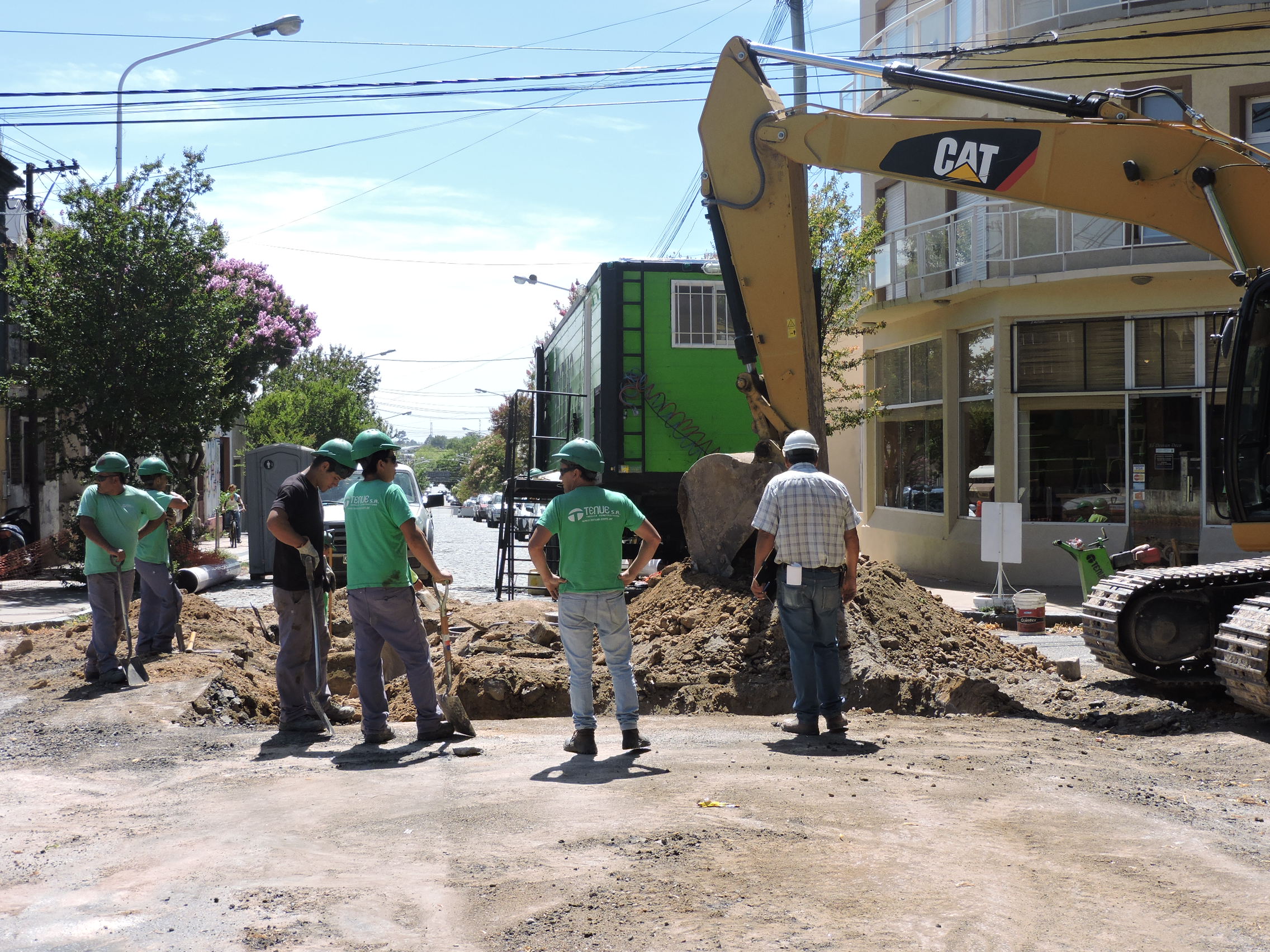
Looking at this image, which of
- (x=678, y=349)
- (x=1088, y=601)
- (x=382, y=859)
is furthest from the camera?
(x=678, y=349)

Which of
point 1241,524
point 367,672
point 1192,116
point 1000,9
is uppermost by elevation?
point 1000,9

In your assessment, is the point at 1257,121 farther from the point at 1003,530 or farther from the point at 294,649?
the point at 294,649

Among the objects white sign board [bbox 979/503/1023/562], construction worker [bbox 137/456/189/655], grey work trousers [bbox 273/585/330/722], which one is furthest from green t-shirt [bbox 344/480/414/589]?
white sign board [bbox 979/503/1023/562]

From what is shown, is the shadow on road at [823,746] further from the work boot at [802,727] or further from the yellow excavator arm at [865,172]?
the yellow excavator arm at [865,172]

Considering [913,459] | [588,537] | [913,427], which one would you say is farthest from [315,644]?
[913,427]

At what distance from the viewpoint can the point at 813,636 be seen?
23.8ft

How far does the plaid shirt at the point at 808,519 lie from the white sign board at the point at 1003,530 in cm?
772

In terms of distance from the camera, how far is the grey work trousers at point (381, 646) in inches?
278

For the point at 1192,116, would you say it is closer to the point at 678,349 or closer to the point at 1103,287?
the point at 678,349

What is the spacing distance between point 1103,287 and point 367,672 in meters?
14.2

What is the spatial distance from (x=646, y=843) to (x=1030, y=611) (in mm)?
9823

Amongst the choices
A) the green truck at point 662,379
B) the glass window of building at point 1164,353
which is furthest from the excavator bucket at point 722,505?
the glass window of building at point 1164,353

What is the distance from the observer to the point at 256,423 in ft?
139

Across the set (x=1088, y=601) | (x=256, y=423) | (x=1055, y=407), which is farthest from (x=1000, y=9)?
(x=256, y=423)
